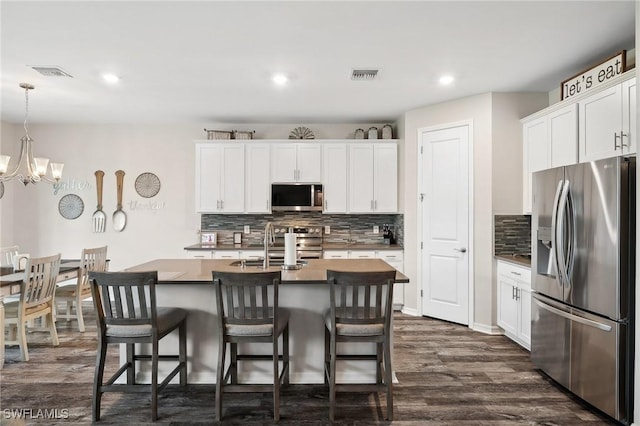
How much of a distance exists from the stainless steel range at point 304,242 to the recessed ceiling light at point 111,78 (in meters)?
2.67

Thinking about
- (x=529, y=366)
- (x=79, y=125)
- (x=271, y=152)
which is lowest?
(x=529, y=366)

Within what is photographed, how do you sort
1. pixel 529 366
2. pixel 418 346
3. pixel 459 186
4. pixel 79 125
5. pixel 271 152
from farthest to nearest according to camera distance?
1. pixel 79 125
2. pixel 271 152
3. pixel 459 186
4. pixel 418 346
5. pixel 529 366

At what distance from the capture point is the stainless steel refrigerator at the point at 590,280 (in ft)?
7.77

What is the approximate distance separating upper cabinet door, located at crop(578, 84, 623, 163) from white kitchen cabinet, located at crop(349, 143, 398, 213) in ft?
8.16

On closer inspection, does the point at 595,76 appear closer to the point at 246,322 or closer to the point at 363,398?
the point at 363,398

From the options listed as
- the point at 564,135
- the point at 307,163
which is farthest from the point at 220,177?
the point at 564,135

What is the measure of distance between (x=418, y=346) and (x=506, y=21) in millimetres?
2959

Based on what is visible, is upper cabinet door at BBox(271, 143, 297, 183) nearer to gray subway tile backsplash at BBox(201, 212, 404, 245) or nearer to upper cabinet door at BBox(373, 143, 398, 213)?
gray subway tile backsplash at BBox(201, 212, 404, 245)

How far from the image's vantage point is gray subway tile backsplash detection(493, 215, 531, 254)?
4.24 meters

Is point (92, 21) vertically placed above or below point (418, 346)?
above

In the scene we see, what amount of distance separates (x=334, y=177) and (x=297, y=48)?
2504 mm

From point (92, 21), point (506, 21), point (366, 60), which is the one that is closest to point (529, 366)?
point (506, 21)

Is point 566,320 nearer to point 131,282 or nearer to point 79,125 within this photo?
point 131,282

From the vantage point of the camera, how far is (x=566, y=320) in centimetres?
278
